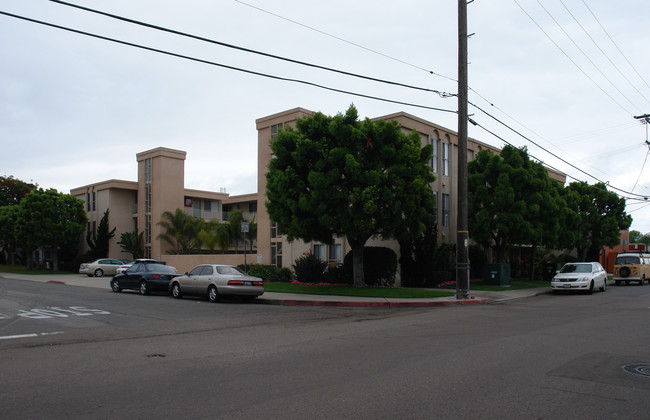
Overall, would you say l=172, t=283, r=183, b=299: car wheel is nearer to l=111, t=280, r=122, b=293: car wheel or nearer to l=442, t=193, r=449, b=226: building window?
l=111, t=280, r=122, b=293: car wheel

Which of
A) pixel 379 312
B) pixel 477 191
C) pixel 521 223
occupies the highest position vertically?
pixel 477 191

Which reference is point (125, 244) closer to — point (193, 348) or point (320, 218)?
point (320, 218)

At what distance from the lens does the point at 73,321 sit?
42.5 ft

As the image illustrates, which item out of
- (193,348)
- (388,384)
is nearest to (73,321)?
(193,348)

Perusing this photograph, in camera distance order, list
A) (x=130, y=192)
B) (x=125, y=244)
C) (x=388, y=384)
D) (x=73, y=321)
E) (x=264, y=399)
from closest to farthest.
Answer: (x=264, y=399), (x=388, y=384), (x=73, y=321), (x=125, y=244), (x=130, y=192)

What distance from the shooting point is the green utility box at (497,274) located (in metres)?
26.9

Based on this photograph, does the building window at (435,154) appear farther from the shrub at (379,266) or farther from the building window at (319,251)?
the building window at (319,251)

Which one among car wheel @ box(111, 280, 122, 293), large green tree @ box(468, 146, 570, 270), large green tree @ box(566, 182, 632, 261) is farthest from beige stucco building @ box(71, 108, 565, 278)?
car wheel @ box(111, 280, 122, 293)

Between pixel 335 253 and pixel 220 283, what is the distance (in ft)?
35.6

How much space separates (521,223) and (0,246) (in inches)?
2670

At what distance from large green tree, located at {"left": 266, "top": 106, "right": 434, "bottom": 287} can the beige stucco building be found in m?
4.89

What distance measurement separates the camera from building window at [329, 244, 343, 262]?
2817 cm

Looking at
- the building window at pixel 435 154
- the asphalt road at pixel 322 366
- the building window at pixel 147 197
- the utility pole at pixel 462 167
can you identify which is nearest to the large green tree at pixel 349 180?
the utility pole at pixel 462 167

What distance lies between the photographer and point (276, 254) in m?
32.5
